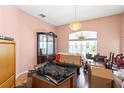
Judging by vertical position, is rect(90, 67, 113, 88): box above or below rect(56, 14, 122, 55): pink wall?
below

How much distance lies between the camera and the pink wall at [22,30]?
14.0 feet

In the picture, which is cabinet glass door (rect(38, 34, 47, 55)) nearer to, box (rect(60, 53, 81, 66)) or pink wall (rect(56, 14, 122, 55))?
pink wall (rect(56, 14, 122, 55))

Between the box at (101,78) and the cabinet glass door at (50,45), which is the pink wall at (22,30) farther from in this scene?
the box at (101,78)

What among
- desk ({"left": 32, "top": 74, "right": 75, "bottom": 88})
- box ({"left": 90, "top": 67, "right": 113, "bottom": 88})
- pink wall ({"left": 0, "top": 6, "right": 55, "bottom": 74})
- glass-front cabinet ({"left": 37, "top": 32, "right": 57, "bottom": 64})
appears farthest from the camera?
glass-front cabinet ({"left": 37, "top": 32, "right": 57, "bottom": 64})

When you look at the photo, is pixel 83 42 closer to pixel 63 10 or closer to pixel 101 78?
pixel 63 10

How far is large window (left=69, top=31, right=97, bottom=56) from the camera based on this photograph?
832 cm

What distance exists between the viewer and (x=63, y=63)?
328cm

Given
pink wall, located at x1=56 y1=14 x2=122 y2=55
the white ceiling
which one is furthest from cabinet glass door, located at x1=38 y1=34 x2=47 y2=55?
pink wall, located at x1=56 y1=14 x2=122 y2=55

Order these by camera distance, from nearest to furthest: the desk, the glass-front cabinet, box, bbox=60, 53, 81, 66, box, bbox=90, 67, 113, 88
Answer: the desk, box, bbox=90, 67, 113, 88, box, bbox=60, 53, 81, 66, the glass-front cabinet

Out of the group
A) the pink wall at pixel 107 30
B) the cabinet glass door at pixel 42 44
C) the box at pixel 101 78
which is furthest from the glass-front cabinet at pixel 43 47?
the box at pixel 101 78

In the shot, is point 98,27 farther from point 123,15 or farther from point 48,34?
point 48,34

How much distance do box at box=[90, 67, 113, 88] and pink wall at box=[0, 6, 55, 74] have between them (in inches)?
113
